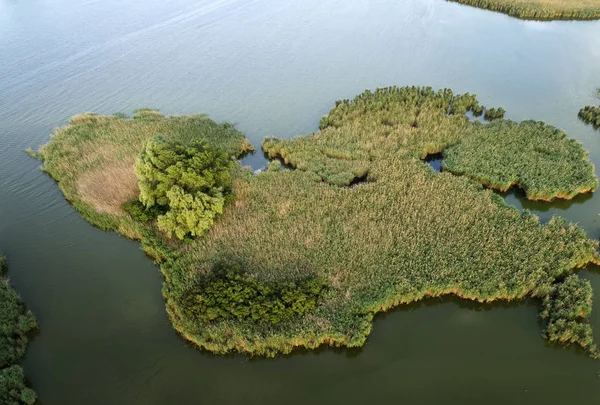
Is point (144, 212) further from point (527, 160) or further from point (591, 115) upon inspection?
point (591, 115)

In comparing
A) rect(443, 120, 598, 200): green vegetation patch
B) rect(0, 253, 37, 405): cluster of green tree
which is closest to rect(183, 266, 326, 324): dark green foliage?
rect(0, 253, 37, 405): cluster of green tree

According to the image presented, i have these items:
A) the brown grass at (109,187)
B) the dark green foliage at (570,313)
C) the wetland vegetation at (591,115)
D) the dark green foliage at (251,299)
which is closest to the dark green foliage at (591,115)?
the wetland vegetation at (591,115)

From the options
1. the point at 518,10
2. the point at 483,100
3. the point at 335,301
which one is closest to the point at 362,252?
the point at 335,301

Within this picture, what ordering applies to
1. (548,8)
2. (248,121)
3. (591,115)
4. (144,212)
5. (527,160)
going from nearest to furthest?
(144,212), (527,160), (591,115), (248,121), (548,8)

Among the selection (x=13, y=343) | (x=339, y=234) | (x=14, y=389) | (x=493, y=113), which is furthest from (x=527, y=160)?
(x=13, y=343)

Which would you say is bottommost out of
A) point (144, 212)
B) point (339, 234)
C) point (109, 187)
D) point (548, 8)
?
point (339, 234)

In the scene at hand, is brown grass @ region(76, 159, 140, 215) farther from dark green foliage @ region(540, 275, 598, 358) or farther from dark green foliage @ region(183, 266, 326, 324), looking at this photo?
dark green foliage @ region(540, 275, 598, 358)
